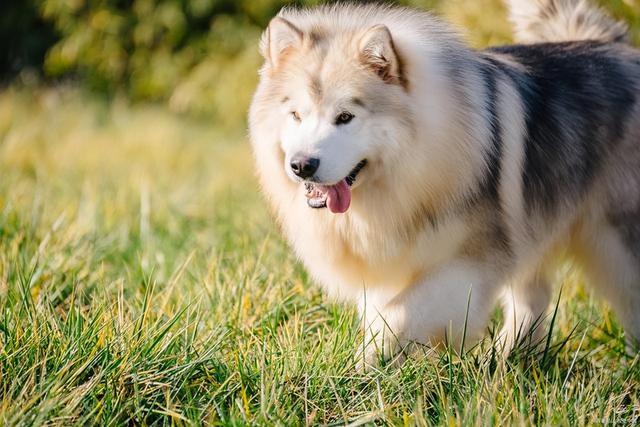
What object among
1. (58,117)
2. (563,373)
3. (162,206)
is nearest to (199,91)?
(58,117)

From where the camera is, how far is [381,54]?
9.99ft

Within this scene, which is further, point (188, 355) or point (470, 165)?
point (470, 165)

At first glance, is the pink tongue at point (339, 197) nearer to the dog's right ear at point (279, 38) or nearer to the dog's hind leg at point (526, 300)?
the dog's right ear at point (279, 38)

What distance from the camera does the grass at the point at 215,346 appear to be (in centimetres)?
268

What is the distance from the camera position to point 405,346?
317cm

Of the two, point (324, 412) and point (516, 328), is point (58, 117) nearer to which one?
point (516, 328)

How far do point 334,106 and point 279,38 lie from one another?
41cm

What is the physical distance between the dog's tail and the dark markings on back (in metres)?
0.49

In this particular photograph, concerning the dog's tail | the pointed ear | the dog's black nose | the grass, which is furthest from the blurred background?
the dog's black nose

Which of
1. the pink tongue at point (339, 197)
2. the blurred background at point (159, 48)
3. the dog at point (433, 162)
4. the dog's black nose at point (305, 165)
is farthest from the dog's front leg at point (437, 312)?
the blurred background at point (159, 48)

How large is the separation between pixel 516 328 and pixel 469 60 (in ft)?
4.87

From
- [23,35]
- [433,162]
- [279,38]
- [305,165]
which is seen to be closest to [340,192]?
[305,165]

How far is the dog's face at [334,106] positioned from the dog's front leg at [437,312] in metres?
0.46

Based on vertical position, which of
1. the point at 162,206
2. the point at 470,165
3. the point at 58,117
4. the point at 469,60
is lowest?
the point at 58,117
